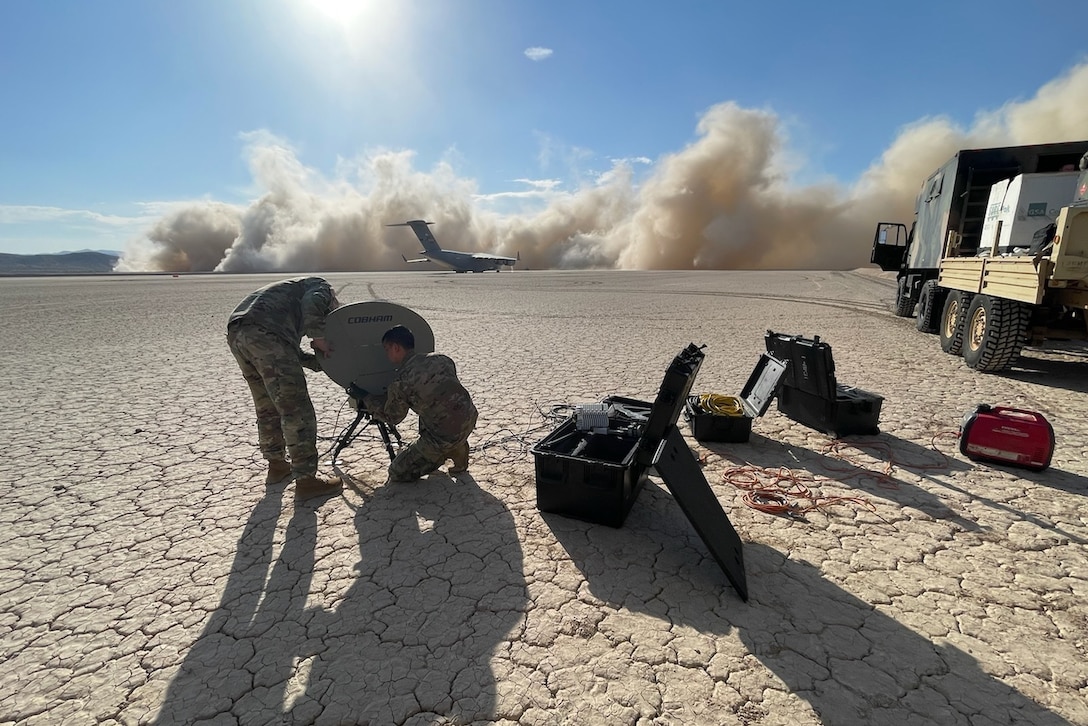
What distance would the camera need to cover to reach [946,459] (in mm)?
4504

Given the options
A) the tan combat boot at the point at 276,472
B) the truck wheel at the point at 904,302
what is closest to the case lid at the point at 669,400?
the tan combat boot at the point at 276,472

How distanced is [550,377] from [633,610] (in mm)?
4968

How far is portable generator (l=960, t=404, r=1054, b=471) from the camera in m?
4.15

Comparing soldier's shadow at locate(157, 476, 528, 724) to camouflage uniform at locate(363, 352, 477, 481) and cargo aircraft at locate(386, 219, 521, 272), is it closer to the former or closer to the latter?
camouflage uniform at locate(363, 352, 477, 481)

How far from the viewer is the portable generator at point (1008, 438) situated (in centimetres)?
415

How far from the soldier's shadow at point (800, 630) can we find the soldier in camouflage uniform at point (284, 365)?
2122mm

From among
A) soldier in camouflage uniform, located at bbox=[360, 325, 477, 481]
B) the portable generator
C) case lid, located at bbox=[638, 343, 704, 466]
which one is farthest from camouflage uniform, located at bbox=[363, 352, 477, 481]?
the portable generator

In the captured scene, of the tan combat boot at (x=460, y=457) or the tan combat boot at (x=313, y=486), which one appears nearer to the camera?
the tan combat boot at (x=313, y=486)

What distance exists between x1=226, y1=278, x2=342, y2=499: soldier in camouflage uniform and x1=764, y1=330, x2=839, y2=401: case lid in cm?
463

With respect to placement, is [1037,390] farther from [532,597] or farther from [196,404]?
[196,404]

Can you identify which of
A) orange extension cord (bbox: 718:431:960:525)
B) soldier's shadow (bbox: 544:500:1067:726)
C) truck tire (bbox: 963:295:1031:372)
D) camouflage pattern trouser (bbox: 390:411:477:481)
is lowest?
soldier's shadow (bbox: 544:500:1067:726)

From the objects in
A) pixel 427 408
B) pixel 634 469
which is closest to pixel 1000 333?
pixel 634 469

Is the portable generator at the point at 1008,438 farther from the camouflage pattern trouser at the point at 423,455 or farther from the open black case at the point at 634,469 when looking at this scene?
the camouflage pattern trouser at the point at 423,455

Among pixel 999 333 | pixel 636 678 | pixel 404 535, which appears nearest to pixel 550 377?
pixel 404 535
